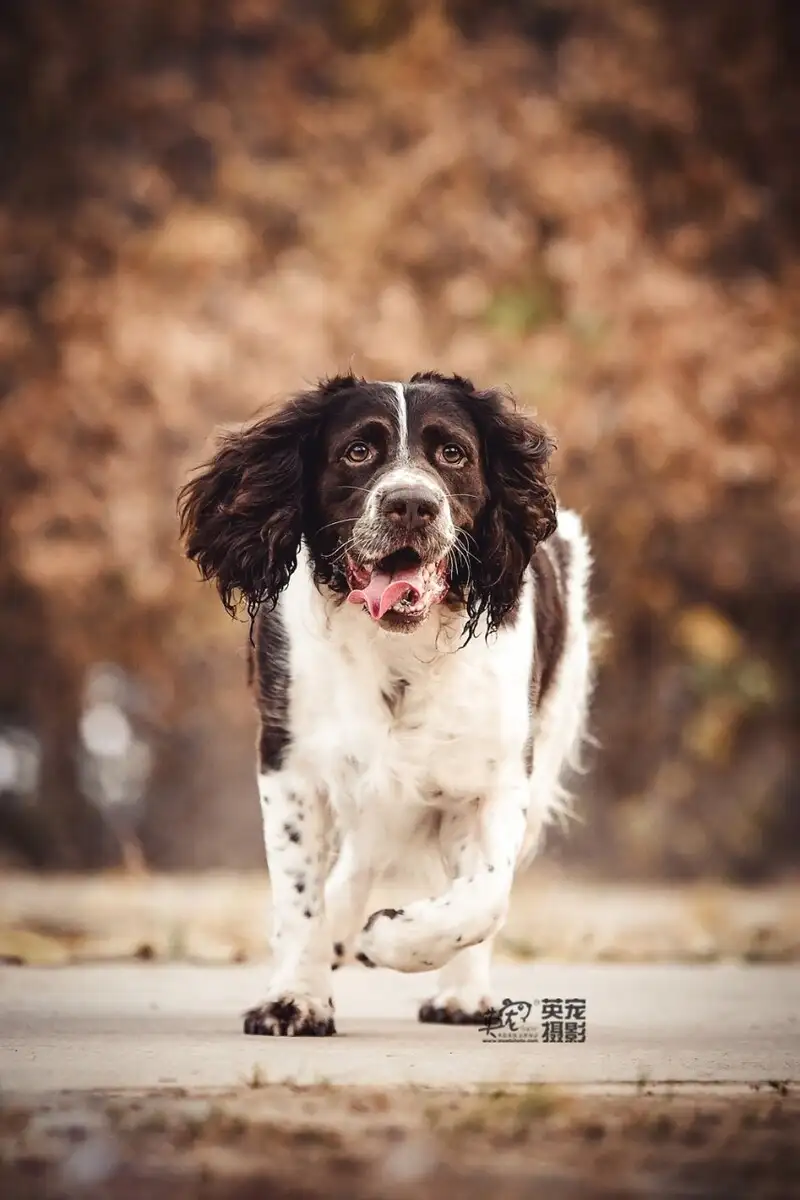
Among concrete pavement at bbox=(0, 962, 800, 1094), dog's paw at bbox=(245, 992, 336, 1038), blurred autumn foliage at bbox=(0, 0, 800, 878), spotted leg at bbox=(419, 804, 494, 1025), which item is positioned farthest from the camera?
blurred autumn foliage at bbox=(0, 0, 800, 878)

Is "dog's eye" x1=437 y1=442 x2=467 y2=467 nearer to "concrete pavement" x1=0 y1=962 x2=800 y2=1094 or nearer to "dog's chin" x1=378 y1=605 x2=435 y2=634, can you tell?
"dog's chin" x1=378 y1=605 x2=435 y2=634

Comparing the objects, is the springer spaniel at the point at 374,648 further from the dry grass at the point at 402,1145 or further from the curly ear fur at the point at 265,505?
the dry grass at the point at 402,1145

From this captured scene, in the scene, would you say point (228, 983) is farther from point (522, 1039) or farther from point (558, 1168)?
point (558, 1168)

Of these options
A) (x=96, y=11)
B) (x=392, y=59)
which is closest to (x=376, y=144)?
(x=392, y=59)

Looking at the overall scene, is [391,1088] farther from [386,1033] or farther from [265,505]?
[265,505]

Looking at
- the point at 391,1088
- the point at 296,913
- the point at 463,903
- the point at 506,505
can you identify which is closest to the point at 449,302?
the point at 506,505

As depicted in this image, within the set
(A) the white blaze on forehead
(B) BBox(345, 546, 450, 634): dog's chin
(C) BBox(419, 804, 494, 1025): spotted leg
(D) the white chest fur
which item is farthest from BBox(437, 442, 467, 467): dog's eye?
(C) BBox(419, 804, 494, 1025): spotted leg

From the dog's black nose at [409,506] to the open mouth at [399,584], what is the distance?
124mm

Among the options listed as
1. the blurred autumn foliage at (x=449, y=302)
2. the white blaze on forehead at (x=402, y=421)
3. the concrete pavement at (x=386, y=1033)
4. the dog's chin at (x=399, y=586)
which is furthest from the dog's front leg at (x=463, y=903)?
the blurred autumn foliage at (x=449, y=302)

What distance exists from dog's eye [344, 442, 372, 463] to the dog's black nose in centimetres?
32

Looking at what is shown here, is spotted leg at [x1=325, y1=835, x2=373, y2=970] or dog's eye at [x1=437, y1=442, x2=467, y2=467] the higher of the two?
dog's eye at [x1=437, y1=442, x2=467, y2=467]

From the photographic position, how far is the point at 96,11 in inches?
648

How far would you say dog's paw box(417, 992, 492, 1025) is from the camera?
540cm

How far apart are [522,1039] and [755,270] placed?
11.6 m
